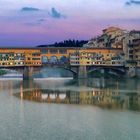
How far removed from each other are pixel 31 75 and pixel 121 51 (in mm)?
14733

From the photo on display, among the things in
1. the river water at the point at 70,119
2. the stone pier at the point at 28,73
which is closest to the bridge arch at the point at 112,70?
the stone pier at the point at 28,73

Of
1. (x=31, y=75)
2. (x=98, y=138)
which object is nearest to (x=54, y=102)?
(x=98, y=138)

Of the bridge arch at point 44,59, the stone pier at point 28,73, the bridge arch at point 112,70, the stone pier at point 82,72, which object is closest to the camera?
the stone pier at point 28,73

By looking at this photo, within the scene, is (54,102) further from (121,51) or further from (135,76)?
(121,51)

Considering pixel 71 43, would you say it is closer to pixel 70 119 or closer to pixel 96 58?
pixel 96 58

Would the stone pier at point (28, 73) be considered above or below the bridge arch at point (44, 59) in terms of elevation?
below

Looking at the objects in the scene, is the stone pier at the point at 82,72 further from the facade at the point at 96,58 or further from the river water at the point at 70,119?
the river water at the point at 70,119

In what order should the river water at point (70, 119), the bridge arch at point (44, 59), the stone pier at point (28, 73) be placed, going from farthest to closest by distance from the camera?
the bridge arch at point (44, 59) → the stone pier at point (28, 73) → the river water at point (70, 119)

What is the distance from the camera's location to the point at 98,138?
61.9 feet

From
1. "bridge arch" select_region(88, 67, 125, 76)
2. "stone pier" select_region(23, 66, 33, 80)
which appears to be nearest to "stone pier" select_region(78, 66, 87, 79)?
"bridge arch" select_region(88, 67, 125, 76)

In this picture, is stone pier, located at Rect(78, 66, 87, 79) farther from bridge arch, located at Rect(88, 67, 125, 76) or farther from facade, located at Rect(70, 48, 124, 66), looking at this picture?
bridge arch, located at Rect(88, 67, 125, 76)

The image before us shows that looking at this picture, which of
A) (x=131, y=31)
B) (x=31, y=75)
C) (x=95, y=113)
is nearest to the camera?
(x=95, y=113)

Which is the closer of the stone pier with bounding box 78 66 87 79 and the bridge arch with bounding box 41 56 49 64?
the stone pier with bounding box 78 66 87 79

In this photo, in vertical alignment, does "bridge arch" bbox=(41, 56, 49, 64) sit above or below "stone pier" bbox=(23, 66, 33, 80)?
above
